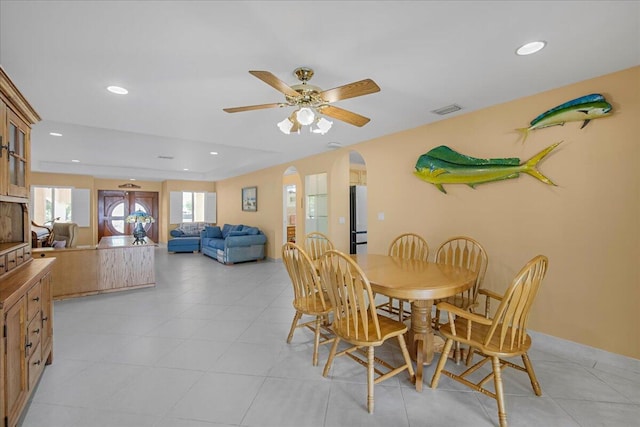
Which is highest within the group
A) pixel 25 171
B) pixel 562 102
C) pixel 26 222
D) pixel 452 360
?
pixel 562 102

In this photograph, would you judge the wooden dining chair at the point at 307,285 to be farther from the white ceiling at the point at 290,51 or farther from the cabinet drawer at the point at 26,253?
the cabinet drawer at the point at 26,253

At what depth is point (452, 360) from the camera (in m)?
2.40

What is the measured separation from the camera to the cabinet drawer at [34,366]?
1.81m

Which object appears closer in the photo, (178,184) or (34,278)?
(34,278)

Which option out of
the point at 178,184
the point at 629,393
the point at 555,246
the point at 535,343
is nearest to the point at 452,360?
the point at 535,343

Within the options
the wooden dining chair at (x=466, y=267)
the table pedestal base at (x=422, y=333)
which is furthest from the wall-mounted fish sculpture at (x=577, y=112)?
the table pedestal base at (x=422, y=333)

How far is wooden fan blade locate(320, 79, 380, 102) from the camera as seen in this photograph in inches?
69.0

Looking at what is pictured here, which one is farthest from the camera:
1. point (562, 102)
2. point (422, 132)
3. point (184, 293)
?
point (184, 293)

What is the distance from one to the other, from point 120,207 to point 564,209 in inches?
457

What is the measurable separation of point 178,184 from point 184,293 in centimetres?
658

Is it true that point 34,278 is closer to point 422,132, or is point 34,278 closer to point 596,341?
point 422,132

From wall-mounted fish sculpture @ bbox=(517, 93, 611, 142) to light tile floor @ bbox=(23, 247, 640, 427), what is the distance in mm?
1906

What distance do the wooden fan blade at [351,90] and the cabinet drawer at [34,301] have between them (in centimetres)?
229

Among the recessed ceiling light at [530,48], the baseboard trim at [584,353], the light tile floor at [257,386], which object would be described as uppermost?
the recessed ceiling light at [530,48]
